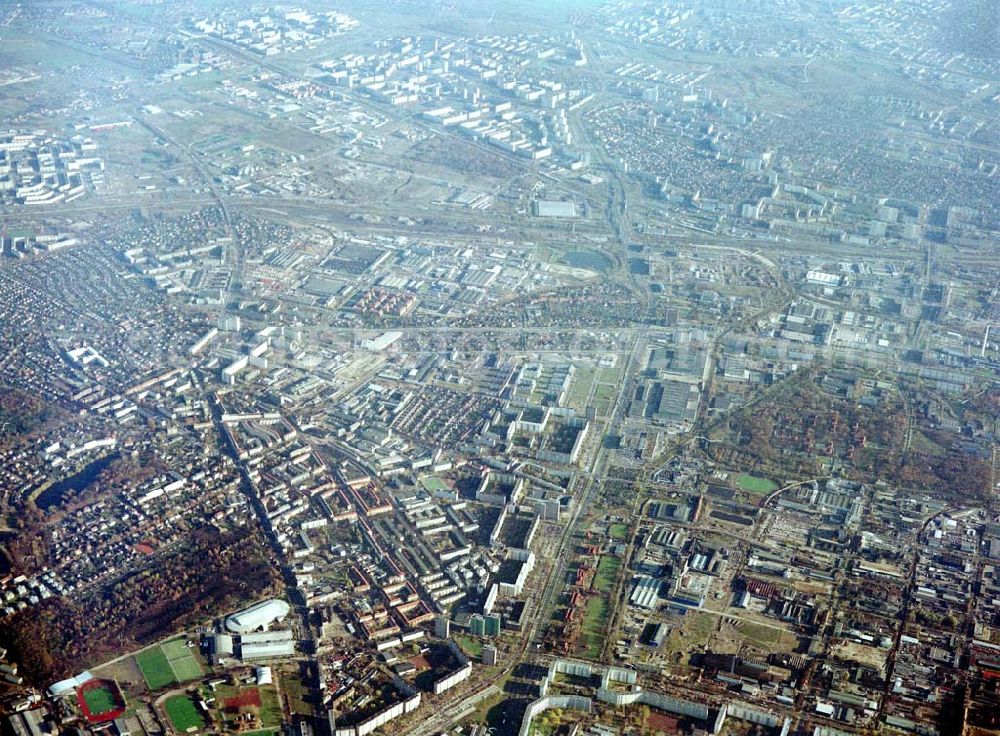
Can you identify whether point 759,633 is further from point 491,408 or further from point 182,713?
point 182,713

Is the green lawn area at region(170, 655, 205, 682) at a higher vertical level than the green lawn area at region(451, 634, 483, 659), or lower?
higher

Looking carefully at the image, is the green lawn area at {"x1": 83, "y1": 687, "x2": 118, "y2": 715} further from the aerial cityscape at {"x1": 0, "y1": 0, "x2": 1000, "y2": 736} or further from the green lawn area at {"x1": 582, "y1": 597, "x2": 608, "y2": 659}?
the green lawn area at {"x1": 582, "y1": 597, "x2": 608, "y2": 659}

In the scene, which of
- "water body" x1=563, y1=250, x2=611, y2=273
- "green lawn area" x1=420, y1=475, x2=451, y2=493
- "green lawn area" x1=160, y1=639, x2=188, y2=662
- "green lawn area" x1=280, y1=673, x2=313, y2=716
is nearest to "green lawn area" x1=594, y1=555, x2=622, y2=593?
"green lawn area" x1=420, y1=475, x2=451, y2=493

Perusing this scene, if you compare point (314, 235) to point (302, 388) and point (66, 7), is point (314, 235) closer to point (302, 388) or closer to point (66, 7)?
point (302, 388)

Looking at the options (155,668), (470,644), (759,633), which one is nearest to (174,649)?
(155,668)

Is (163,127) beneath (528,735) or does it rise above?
beneath

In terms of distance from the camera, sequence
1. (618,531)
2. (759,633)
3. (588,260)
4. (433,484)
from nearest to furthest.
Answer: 1. (759,633)
2. (618,531)
3. (433,484)
4. (588,260)

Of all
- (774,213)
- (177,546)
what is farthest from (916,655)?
(774,213)
